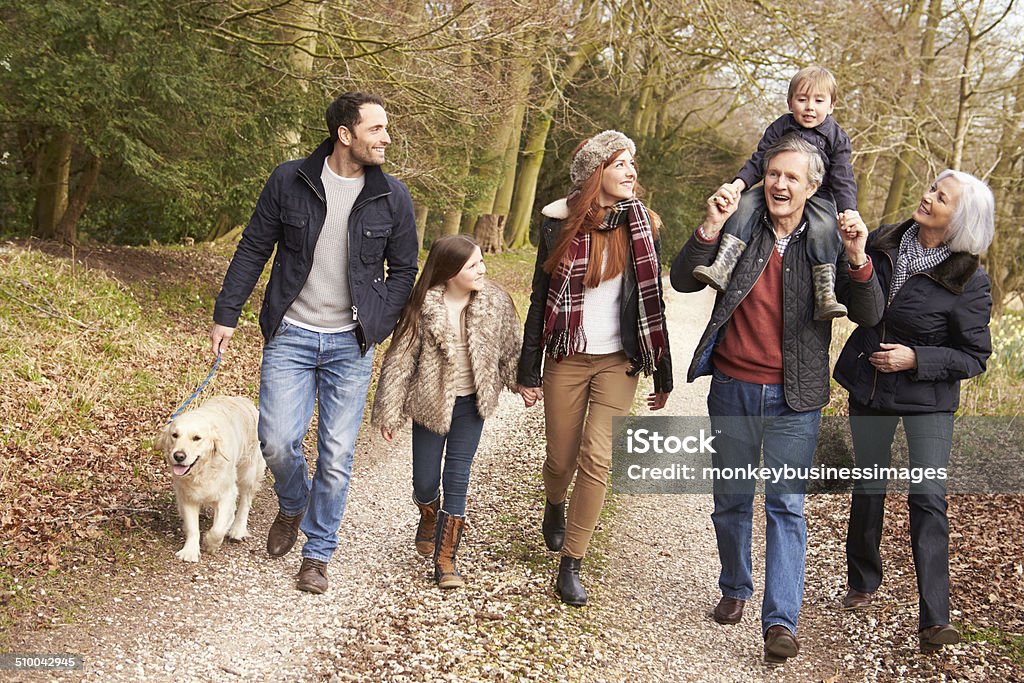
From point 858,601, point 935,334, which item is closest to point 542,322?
point 935,334

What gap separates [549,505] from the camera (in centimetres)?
552

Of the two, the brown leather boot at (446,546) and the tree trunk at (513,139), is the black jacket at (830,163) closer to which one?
the brown leather boot at (446,546)

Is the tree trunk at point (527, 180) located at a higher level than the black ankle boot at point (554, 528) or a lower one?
higher

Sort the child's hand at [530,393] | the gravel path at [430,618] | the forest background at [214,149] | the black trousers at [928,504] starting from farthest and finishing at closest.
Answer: the forest background at [214,149] < the child's hand at [530,393] < the black trousers at [928,504] < the gravel path at [430,618]

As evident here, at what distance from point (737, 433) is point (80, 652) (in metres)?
3.20

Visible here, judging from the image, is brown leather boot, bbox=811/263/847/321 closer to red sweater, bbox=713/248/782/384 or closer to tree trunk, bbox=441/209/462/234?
red sweater, bbox=713/248/782/384

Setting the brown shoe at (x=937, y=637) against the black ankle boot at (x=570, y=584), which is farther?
the black ankle boot at (x=570, y=584)

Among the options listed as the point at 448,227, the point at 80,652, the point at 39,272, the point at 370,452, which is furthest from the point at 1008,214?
the point at 80,652

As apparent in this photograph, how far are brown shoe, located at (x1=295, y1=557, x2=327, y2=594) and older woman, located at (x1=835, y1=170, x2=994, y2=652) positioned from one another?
2.96 meters

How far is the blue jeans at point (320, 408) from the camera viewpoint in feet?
15.5

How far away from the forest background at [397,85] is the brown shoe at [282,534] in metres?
5.56

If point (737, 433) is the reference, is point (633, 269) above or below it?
above

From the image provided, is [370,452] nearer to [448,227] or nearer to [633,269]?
[633,269]

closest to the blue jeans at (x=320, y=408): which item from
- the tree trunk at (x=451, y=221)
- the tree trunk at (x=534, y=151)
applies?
the tree trunk at (x=534, y=151)
